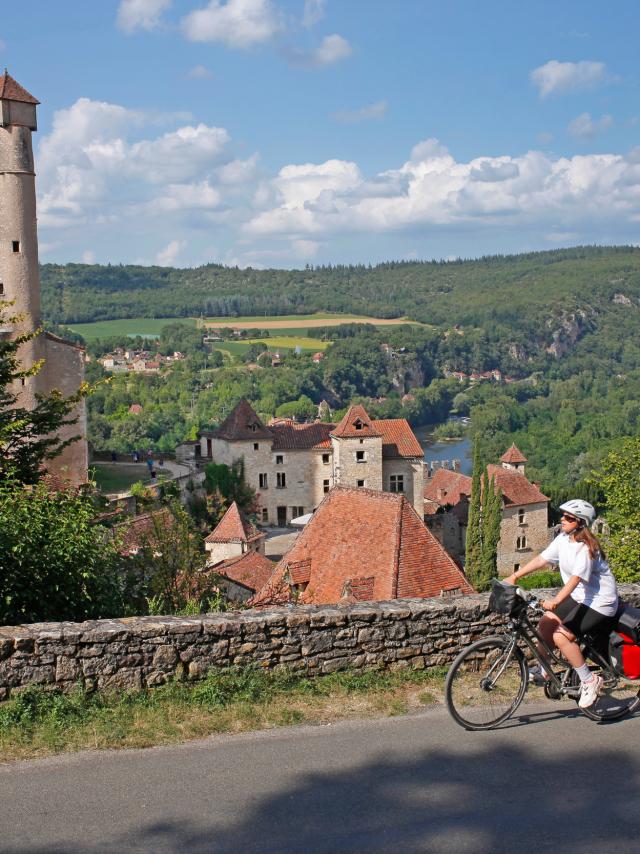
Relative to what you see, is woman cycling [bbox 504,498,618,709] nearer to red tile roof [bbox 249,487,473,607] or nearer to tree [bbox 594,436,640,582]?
red tile roof [bbox 249,487,473,607]

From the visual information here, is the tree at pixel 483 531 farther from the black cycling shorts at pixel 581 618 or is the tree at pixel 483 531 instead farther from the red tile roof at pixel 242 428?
the black cycling shorts at pixel 581 618

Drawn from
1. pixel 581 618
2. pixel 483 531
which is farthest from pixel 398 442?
pixel 581 618

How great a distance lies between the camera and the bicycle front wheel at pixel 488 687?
684cm

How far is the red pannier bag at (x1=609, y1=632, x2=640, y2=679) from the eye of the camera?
6820mm

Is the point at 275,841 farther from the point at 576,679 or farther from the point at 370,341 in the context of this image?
the point at 370,341

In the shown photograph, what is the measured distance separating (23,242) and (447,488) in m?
36.2

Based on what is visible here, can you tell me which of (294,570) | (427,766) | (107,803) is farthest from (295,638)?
(294,570)

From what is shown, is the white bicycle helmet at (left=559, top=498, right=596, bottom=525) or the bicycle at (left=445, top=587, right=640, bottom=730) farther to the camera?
the bicycle at (left=445, top=587, right=640, bottom=730)

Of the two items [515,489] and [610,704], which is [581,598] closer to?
[610,704]

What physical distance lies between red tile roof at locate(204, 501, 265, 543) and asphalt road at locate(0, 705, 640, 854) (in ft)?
89.4

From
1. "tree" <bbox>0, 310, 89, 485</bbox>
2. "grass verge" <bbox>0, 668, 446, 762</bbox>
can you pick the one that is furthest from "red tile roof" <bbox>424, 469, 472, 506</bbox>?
"grass verge" <bbox>0, 668, 446, 762</bbox>

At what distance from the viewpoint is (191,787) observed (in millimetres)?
5898

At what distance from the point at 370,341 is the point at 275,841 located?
17753 centimetres

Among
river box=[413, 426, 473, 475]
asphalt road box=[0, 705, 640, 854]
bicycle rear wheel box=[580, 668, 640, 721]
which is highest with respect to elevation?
bicycle rear wheel box=[580, 668, 640, 721]
